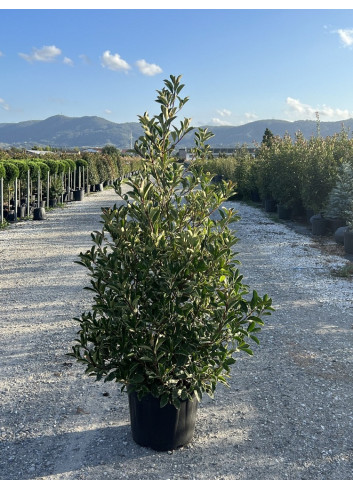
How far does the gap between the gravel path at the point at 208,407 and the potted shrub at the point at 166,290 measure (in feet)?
1.07

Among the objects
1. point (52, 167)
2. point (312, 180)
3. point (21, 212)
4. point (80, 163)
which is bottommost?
point (21, 212)

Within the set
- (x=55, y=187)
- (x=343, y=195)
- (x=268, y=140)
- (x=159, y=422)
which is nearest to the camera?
(x=159, y=422)

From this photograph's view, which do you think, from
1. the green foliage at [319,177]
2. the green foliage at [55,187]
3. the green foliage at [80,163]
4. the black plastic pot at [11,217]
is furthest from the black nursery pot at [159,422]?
the green foliage at [80,163]

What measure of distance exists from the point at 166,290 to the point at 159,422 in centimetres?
Result: 98

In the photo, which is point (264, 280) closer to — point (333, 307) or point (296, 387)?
point (333, 307)

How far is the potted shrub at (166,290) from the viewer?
3.14 meters

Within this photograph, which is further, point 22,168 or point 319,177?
point 22,168

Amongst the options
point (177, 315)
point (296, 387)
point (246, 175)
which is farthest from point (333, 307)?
point (246, 175)

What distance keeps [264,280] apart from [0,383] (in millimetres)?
5115

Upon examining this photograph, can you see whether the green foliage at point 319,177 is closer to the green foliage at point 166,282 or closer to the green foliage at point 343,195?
the green foliage at point 343,195

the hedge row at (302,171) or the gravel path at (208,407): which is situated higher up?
the hedge row at (302,171)

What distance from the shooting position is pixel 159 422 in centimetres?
343

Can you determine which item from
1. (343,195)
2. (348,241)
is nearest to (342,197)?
(343,195)

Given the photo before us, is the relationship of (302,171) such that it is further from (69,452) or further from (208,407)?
(69,452)
